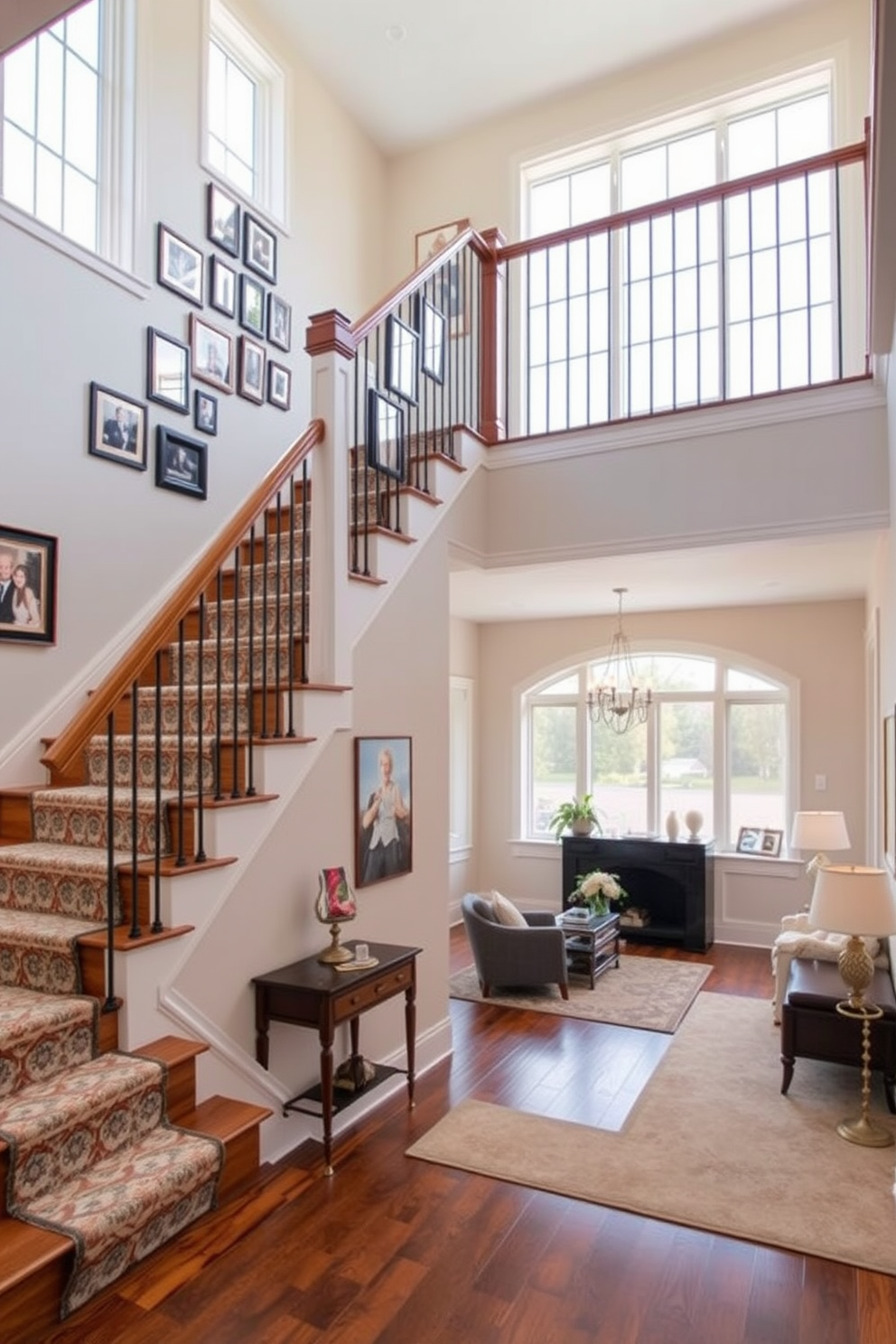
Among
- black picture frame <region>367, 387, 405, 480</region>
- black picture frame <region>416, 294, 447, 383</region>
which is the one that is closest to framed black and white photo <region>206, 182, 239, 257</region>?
black picture frame <region>416, 294, 447, 383</region>

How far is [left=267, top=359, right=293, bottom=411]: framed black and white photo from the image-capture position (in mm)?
5391

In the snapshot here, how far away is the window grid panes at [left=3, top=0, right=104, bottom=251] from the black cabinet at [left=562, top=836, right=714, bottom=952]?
19.5 ft

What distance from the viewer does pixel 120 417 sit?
13.9 ft

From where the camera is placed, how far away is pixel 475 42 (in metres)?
6.27

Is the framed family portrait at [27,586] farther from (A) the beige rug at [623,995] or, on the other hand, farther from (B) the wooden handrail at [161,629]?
(A) the beige rug at [623,995]

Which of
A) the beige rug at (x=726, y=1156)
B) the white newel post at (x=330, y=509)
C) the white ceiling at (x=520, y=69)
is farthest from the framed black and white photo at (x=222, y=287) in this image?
the beige rug at (x=726, y=1156)

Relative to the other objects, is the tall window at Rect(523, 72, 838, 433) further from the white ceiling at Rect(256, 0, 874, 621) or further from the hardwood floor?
the hardwood floor

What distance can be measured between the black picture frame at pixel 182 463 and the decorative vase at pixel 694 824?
4.97 metres

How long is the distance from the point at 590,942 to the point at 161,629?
4365mm

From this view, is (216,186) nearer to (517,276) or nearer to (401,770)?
(517,276)

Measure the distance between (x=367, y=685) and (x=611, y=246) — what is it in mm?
3400

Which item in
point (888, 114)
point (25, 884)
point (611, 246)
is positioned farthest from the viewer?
point (611, 246)

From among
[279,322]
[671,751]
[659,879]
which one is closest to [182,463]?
[279,322]

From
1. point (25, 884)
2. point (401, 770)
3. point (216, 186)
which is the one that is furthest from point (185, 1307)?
point (216, 186)
